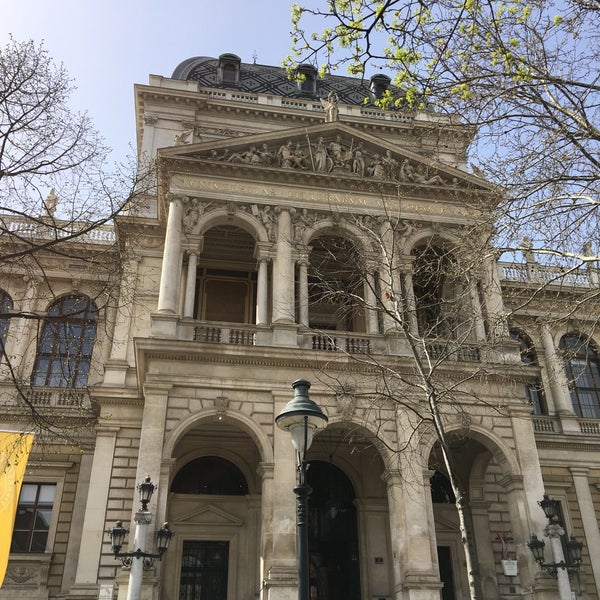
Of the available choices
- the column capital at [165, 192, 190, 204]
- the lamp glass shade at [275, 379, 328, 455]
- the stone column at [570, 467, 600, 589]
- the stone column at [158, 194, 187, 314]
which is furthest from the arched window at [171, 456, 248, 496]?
the stone column at [570, 467, 600, 589]

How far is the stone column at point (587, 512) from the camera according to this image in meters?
25.2

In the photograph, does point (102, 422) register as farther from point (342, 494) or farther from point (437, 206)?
point (437, 206)

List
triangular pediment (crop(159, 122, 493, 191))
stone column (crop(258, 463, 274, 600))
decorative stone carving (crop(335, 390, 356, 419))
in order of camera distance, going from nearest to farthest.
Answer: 1. stone column (crop(258, 463, 274, 600))
2. decorative stone carving (crop(335, 390, 356, 419))
3. triangular pediment (crop(159, 122, 493, 191))

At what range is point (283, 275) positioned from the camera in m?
21.4

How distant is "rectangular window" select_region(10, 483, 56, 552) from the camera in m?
21.8

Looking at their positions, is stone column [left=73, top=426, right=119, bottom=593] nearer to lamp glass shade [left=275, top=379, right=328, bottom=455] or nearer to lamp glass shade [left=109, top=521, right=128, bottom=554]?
lamp glass shade [left=109, top=521, right=128, bottom=554]

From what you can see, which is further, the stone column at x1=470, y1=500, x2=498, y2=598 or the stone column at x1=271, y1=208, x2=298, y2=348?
the stone column at x1=470, y1=500, x2=498, y2=598

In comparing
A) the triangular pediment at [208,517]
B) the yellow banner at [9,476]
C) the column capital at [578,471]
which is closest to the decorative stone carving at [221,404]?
the triangular pediment at [208,517]

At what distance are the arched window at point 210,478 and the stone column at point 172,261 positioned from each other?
569 centimetres

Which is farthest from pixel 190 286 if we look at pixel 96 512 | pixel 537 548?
pixel 537 548

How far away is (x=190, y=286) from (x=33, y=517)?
9.76 m

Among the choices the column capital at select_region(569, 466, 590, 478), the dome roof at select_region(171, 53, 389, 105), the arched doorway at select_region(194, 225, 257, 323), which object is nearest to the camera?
the arched doorway at select_region(194, 225, 257, 323)

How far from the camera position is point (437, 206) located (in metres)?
24.1

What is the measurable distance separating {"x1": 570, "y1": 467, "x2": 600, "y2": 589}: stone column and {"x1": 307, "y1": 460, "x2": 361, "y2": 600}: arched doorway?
10.1 m
